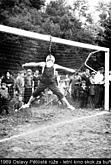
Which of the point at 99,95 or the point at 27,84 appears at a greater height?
the point at 27,84

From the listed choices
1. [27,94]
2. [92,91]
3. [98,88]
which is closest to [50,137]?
[27,94]

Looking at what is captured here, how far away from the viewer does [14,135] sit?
5.73m

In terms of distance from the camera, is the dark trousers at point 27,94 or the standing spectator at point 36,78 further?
the standing spectator at point 36,78

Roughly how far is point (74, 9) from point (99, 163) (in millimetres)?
34560

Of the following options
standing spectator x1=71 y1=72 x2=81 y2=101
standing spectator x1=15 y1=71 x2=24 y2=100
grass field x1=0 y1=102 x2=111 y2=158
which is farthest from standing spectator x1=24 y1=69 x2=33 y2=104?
standing spectator x1=71 y1=72 x2=81 y2=101

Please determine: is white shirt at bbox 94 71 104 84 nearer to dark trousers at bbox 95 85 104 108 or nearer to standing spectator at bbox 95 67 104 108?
standing spectator at bbox 95 67 104 108

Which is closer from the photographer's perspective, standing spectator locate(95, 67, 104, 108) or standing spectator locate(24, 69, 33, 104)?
standing spectator locate(24, 69, 33, 104)

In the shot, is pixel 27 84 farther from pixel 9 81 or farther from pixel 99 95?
pixel 99 95

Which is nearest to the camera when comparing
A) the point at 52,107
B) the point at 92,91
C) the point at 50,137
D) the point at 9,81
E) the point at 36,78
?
the point at 50,137

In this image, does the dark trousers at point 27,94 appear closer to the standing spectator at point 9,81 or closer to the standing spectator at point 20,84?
the standing spectator at point 20,84

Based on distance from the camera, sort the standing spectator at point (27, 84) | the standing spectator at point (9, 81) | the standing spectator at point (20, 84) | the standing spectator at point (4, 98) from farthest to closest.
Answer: the standing spectator at point (27, 84)
the standing spectator at point (20, 84)
the standing spectator at point (9, 81)
the standing spectator at point (4, 98)

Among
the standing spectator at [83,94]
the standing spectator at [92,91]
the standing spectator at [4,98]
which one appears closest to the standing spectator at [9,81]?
the standing spectator at [4,98]

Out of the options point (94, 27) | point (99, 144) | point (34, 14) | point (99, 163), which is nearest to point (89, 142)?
point (99, 144)

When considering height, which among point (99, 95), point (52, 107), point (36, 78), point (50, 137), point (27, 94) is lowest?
point (50, 137)
